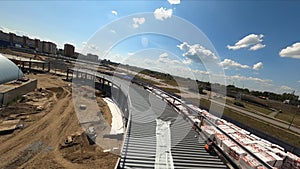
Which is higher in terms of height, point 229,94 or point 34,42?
point 34,42

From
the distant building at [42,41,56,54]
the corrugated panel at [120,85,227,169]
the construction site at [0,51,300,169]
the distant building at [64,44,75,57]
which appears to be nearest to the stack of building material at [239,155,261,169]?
the construction site at [0,51,300,169]

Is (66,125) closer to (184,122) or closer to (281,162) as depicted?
(184,122)

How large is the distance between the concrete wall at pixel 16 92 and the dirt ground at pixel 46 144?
128cm

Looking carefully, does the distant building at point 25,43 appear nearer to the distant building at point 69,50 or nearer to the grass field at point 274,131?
the distant building at point 69,50

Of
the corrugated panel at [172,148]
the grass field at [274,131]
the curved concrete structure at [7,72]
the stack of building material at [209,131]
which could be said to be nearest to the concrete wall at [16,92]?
the curved concrete structure at [7,72]

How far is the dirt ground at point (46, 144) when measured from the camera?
1106cm

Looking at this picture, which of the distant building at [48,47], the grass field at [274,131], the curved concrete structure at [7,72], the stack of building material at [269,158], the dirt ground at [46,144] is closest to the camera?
the stack of building material at [269,158]

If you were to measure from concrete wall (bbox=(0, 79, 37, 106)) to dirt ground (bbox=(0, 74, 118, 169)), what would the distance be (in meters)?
1.28

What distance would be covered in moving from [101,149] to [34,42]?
143189 mm

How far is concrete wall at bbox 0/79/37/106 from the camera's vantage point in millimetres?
20522

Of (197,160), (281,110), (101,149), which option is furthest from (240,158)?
(281,110)

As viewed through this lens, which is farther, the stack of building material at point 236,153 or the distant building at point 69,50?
the distant building at point 69,50

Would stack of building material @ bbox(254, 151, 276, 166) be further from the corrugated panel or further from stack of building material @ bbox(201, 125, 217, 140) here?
the corrugated panel

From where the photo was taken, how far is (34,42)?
408 feet
